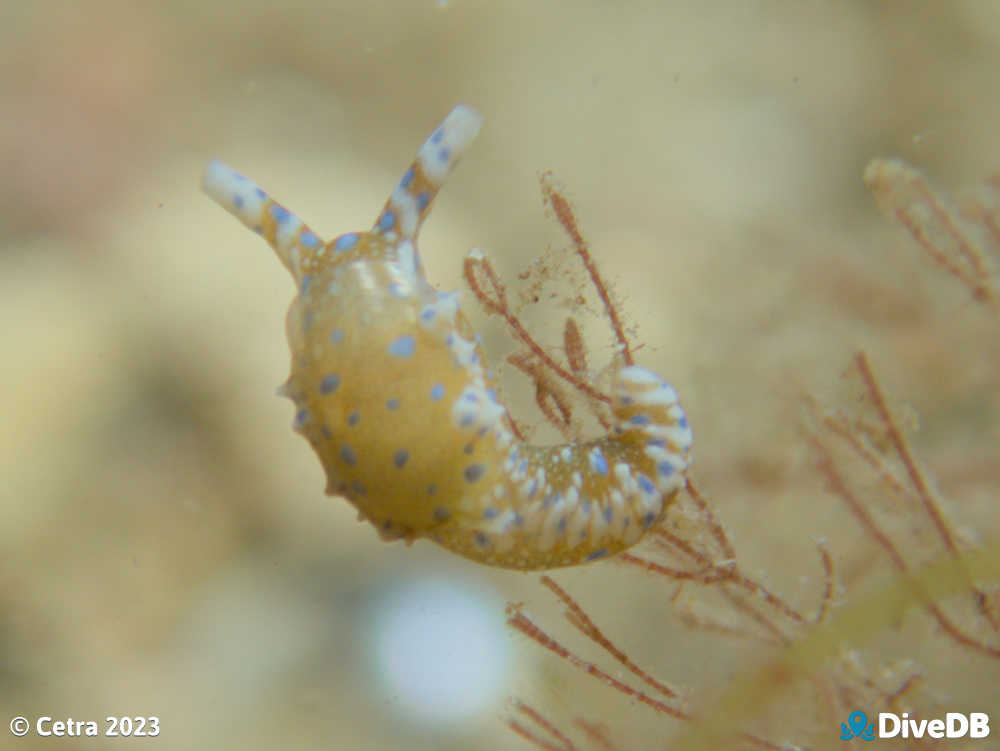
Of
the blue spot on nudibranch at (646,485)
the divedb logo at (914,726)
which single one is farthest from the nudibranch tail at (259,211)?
the divedb logo at (914,726)

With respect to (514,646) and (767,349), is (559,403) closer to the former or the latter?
(514,646)

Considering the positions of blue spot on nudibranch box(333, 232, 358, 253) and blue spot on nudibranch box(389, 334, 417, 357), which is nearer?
blue spot on nudibranch box(389, 334, 417, 357)

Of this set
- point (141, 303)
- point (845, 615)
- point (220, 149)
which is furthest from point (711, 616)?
point (220, 149)

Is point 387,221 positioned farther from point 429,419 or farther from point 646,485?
point 646,485

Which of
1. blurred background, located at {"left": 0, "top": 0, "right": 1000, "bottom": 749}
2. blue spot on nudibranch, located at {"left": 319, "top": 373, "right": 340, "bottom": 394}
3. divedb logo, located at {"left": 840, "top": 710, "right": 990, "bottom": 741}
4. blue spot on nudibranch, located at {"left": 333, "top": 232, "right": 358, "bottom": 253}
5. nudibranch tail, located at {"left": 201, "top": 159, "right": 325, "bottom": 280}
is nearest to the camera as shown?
blue spot on nudibranch, located at {"left": 319, "top": 373, "right": 340, "bottom": 394}

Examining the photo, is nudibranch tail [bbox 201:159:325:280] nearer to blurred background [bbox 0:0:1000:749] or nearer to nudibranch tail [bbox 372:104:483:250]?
nudibranch tail [bbox 372:104:483:250]

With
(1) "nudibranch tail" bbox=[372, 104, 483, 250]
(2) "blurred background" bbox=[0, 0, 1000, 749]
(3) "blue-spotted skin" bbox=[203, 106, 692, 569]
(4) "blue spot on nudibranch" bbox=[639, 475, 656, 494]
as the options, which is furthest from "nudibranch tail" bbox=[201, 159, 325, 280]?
Answer: (2) "blurred background" bbox=[0, 0, 1000, 749]

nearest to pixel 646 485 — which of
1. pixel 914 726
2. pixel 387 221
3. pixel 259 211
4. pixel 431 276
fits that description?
pixel 387 221

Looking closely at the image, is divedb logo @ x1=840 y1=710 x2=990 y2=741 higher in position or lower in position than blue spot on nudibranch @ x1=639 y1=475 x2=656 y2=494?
lower
